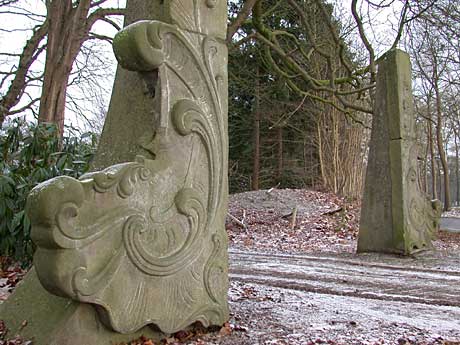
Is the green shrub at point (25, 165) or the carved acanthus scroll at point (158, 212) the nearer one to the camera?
the carved acanthus scroll at point (158, 212)

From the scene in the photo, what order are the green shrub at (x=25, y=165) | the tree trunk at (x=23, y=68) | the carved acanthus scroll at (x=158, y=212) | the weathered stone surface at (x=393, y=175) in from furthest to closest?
the tree trunk at (x=23, y=68) < the weathered stone surface at (x=393, y=175) < the green shrub at (x=25, y=165) < the carved acanthus scroll at (x=158, y=212)

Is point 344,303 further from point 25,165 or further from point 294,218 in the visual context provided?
point 294,218

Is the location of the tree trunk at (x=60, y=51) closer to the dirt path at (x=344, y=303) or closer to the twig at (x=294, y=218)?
the dirt path at (x=344, y=303)

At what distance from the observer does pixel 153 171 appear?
2.57 meters

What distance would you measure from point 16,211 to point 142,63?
3.09m

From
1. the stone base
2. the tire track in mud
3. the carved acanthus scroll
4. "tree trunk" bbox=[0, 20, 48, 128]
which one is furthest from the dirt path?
"tree trunk" bbox=[0, 20, 48, 128]

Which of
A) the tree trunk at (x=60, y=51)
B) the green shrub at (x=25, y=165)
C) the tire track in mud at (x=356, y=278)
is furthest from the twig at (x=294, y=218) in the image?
the green shrub at (x=25, y=165)

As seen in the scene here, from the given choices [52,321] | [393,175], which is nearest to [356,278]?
[393,175]

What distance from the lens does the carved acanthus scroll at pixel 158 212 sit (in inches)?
86.1

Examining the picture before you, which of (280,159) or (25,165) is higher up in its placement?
(280,159)

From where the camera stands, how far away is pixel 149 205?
8.31ft

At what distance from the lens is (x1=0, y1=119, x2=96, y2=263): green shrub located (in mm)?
4895

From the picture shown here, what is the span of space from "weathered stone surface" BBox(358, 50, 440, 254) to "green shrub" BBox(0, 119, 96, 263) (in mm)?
3895

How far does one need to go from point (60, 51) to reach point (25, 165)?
169 inches
